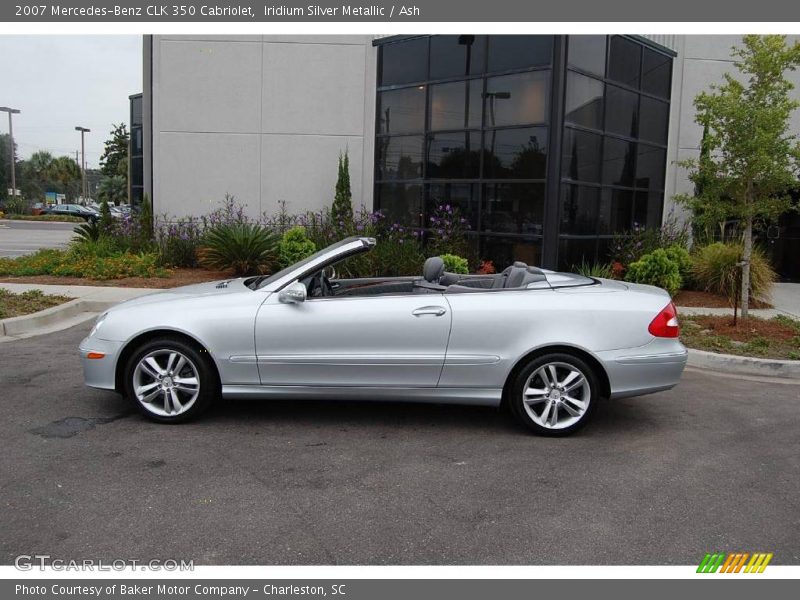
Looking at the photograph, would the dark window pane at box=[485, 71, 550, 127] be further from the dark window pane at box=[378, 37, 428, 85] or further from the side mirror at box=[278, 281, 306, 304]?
the side mirror at box=[278, 281, 306, 304]

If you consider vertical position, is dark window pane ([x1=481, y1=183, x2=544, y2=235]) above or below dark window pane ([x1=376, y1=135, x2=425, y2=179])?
below

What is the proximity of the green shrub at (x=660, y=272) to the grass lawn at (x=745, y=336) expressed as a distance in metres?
1.81

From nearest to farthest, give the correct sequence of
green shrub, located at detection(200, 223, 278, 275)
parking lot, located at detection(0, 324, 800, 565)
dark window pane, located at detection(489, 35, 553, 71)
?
parking lot, located at detection(0, 324, 800, 565) < dark window pane, located at detection(489, 35, 553, 71) < green shrub, located at detection(200, 223, 278, 275)

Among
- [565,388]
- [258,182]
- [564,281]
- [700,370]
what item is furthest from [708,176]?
[258,182]

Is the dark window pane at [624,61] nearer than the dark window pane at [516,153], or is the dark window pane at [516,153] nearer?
the dark window pane at [516,153]

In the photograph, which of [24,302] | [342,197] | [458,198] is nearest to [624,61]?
[458,198]

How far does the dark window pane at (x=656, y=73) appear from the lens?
47.3 ft

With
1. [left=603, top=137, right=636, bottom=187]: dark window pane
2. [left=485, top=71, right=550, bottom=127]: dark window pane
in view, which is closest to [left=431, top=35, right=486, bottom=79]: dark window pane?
[left=485, top=71, right=550, bottom=127]: dark window pane

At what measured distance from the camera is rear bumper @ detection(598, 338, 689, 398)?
507 cm

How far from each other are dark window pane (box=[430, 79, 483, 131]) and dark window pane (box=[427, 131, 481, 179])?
22 cm

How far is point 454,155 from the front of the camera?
13984mm

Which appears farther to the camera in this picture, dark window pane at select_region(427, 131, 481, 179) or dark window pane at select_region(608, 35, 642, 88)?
dark window pane at select_region(427, 131, 481, 179)

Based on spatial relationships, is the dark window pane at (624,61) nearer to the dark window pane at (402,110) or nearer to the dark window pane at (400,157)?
the dark window pane at (402,110)

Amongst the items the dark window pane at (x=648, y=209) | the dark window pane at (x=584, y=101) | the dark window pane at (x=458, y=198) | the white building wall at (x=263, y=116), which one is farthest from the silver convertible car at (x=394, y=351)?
the white building wall at (x=263, y=116)
